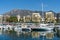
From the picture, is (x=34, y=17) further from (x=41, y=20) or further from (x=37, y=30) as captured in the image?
(x=37, y=30)

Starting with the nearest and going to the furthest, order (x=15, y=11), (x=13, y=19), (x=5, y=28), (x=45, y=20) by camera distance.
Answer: (x=5, y=28) < (x=45, y=20) < (x=13, y=19) < (x=15, y=11)

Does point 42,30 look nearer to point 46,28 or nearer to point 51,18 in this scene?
point 46,28

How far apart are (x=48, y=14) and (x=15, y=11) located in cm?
927

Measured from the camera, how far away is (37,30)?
15.6m

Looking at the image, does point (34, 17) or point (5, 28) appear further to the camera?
point (34, 17)

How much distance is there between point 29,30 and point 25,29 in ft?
1.18

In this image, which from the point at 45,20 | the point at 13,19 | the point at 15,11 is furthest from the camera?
the point at 15,11

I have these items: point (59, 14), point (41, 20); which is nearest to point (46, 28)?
point (41, 20)

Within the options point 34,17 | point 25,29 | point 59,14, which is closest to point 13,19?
point 34,17

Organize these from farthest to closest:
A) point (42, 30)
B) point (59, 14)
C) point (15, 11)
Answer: point (15, 11)
point (59, 14)
point (42, 30)

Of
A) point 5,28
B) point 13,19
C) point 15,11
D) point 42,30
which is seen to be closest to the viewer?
point 42,30

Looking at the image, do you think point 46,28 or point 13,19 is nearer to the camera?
point 46,28

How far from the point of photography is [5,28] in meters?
17.1

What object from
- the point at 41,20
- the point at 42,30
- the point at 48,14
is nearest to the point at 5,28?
the point at 42,30
